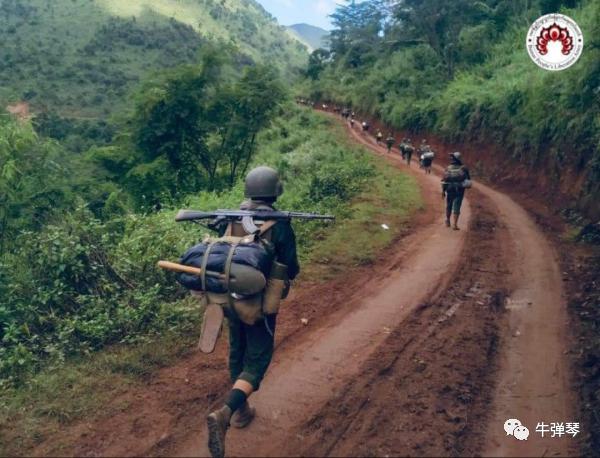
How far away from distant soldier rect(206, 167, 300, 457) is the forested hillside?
10.8m

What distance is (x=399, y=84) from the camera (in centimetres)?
3950

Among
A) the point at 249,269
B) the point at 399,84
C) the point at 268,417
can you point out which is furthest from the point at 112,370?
the point at 399,84

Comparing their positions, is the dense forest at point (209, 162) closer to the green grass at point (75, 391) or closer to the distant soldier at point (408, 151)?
the green grass at point (75, 391)

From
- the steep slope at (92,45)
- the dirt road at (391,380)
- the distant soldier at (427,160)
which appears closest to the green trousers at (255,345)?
the dirt road at (391,380)

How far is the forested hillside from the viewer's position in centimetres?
1459

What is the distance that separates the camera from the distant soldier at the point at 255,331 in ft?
14.9

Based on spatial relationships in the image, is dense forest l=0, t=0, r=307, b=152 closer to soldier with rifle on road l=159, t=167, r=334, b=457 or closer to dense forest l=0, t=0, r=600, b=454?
dense forest l=0, t=0, r=600, b=454

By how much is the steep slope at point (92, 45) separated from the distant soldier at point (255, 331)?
187 feet

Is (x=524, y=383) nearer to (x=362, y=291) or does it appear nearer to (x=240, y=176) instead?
(x=362, y=291)

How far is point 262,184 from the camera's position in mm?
4723

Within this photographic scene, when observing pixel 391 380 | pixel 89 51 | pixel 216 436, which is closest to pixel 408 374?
pixel 391 380

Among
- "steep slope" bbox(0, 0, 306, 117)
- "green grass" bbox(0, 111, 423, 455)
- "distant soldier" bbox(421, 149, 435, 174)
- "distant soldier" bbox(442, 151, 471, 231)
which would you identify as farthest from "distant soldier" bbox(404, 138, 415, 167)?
"steep slope" bbox(0, 0, 306, 117)

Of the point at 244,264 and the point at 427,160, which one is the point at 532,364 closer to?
the point at 244,264

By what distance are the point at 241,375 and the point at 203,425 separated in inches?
27.9
